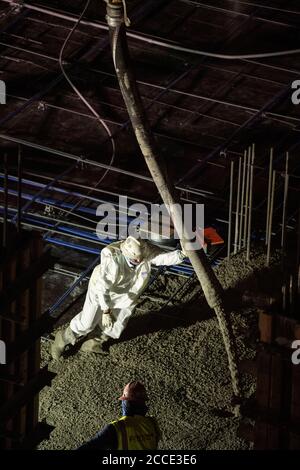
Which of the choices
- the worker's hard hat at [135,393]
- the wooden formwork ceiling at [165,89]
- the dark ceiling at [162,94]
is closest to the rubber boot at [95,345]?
the worker's hard hat at [135,393]

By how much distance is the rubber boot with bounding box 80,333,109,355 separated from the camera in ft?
55.7

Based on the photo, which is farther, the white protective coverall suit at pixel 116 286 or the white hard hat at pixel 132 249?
the white protective coverall suit at pixel 116 286

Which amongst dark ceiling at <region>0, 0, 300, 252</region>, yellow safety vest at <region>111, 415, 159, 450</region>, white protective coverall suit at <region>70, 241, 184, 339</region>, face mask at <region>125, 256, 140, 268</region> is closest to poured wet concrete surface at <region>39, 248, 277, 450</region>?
white protective coverall suit at <region>70, 241, 184, 339</region>

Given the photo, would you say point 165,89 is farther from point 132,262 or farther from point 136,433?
point 136,433

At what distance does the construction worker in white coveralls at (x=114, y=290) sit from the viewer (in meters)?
16.4

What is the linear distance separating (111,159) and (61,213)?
1.59 meters

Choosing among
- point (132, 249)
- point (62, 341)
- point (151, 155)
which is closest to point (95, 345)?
point (62, 341)

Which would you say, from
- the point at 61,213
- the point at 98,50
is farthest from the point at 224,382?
the point at 98,50

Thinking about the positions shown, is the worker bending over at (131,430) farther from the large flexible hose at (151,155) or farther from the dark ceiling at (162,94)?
the dark ceiling at (162,94)

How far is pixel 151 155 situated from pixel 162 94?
766cm

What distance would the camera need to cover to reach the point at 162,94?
22109 mm

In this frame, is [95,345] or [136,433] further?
[95,345]

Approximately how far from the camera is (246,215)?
1808 centimetres

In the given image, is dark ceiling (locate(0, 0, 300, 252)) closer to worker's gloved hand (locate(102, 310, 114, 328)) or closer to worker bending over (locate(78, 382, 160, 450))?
worker's gloved hand (locate(102, 310, 114, 328))
